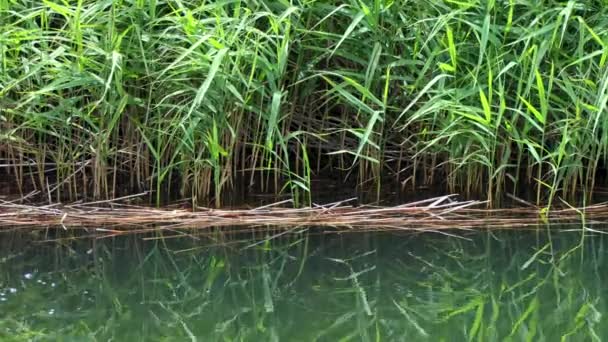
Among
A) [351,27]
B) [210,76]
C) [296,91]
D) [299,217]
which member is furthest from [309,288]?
[296,91]

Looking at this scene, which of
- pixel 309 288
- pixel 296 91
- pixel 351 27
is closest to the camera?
pixel 309 288

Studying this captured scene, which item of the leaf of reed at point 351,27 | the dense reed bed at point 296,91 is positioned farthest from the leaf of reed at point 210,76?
the leaf of reed at point 351,27

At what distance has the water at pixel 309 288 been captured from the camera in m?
2.42

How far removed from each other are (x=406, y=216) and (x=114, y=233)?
95 cm

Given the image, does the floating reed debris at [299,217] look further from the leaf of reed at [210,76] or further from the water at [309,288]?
the leaf of reed at [210,76]

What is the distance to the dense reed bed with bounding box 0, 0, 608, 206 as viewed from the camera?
10.7ft

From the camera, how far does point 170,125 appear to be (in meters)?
3.36

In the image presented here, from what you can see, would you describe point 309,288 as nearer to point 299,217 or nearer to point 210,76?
point 299,217

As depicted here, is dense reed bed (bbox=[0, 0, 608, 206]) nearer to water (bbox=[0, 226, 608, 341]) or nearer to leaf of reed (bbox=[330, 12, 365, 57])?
leaf of reed (bbox=[330, 12, 365, 57])

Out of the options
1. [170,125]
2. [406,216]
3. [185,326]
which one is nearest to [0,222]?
[170,125]

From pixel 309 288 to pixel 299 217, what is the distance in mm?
659

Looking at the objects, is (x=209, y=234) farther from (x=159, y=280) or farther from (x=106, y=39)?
(x=106, y=39)

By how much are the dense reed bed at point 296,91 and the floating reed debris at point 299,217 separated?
0.11 metres

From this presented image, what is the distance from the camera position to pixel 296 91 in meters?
3.60
